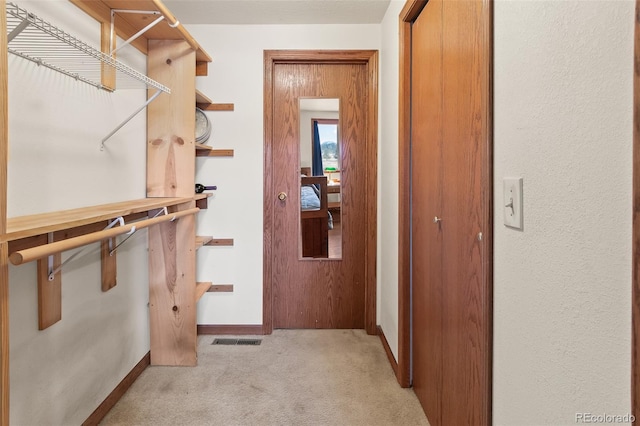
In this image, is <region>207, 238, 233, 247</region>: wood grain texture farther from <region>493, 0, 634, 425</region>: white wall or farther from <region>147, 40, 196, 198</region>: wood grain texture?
<region>493, 0, 634, 425</region>: white wall

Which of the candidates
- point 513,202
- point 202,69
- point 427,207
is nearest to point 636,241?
point 513,202

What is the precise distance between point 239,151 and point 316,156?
574mm

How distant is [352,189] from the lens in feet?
9.11

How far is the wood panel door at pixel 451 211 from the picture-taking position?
42.7 inches

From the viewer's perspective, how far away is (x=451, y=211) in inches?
55.0

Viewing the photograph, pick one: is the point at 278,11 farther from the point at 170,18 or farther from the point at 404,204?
the point at 404,204

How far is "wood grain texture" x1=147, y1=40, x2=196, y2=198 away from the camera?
212 centimetres

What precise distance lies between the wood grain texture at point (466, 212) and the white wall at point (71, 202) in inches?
58.9

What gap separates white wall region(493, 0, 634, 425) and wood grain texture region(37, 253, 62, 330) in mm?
1523

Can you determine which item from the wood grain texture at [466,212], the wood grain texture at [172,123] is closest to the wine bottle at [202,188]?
the wood grain texture at [172,123]

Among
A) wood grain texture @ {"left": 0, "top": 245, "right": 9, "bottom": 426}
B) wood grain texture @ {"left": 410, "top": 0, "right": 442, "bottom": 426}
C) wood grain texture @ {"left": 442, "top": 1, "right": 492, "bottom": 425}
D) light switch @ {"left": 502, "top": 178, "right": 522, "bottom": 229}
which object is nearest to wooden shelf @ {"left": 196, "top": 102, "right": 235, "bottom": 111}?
wood grain texture @ {"left": 410, "top": 0, "right": 442, "bottom": 426}

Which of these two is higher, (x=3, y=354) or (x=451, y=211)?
(x=451, y=211)

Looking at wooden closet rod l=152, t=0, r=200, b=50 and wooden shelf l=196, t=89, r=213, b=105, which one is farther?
wooden shelf l=196, t=89, r=213, b=105

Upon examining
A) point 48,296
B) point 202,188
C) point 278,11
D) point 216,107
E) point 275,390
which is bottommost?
point 275,390
